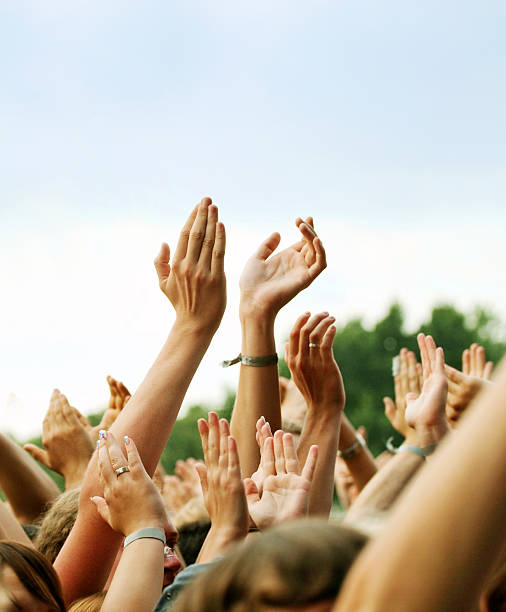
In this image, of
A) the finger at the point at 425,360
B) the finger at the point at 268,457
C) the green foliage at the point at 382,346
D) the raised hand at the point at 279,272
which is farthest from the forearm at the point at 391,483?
the green foliage at the point at 382,346

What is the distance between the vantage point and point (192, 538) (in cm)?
508

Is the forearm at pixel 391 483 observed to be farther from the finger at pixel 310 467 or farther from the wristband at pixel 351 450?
the wristband at pixel 351 450

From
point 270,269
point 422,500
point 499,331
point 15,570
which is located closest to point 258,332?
point 270,269

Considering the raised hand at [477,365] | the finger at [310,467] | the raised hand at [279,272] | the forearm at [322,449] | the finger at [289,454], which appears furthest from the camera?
the raised hand at [477,365]

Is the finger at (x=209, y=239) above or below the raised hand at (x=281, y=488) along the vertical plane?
above

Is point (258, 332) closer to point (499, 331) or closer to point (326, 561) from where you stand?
point (326, 561)

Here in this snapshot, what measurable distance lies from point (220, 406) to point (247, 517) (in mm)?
54005

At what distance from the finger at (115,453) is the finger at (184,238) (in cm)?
100

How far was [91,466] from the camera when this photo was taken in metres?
2.98

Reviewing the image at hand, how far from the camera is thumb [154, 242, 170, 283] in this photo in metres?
3.61

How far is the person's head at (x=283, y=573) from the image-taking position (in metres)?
1.34

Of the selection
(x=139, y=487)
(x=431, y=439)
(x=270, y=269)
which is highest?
(x=270, y=269)

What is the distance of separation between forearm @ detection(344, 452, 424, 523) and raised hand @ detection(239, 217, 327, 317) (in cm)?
103

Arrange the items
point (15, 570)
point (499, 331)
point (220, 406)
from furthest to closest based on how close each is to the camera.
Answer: point (220, 406) → point (499, 331) → point (15, 570)
